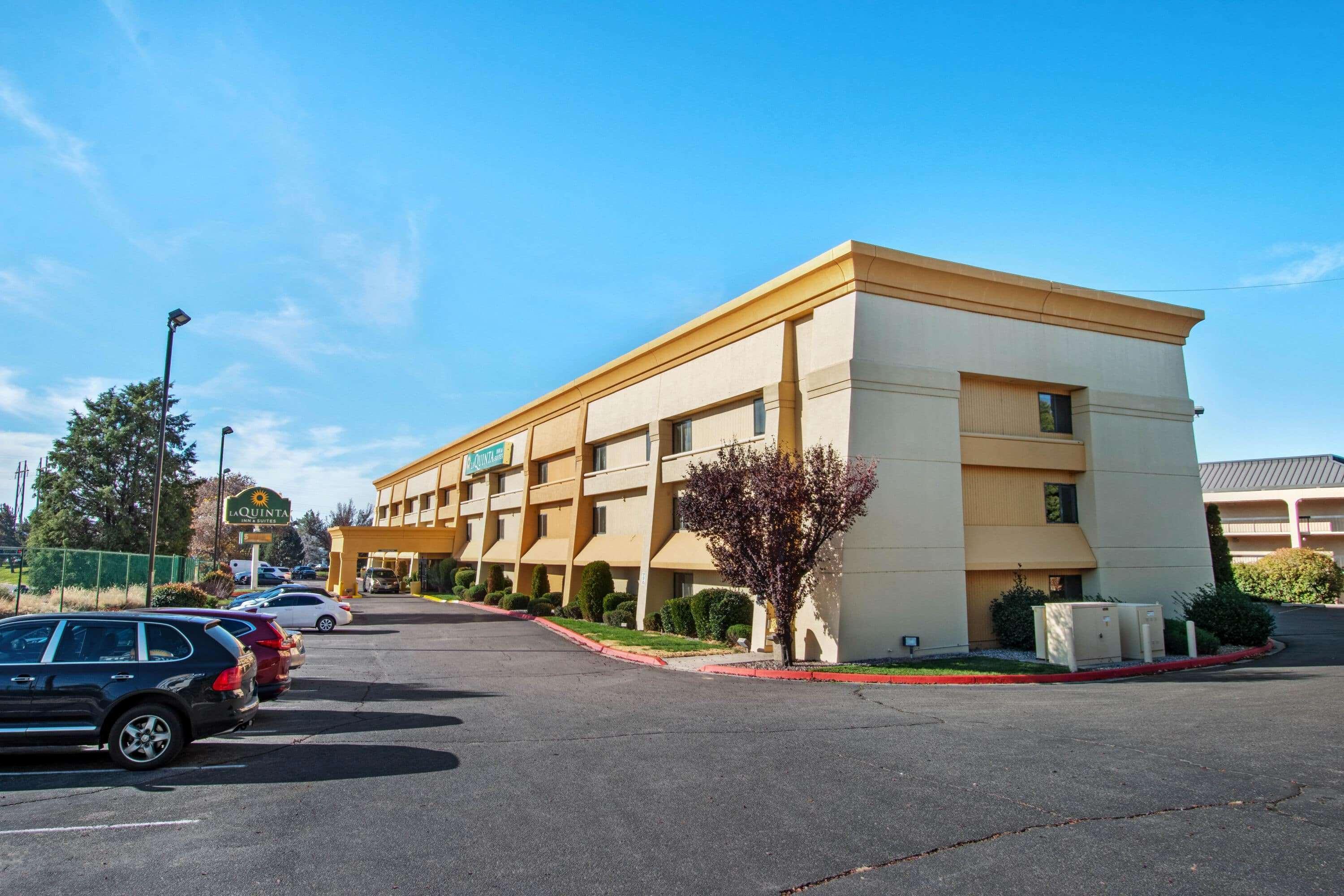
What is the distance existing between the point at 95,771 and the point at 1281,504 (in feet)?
222

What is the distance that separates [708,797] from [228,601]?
33.3m

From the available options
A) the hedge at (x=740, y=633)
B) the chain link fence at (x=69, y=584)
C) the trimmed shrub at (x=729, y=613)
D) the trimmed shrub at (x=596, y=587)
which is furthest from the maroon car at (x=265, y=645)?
the trimmed shrub at (x=596, y=587)

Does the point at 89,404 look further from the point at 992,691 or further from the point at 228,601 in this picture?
the point at 992,691

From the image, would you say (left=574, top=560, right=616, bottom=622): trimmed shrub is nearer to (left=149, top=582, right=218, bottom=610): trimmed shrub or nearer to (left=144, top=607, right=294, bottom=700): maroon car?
(left=149, top=582, right=218, bottom=610): trimmed shrub

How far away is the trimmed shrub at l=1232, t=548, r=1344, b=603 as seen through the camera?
1425 inches

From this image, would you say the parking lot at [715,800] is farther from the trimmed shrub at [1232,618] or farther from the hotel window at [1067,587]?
the trimmed shrub at [1232,618]

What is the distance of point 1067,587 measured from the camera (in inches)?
861

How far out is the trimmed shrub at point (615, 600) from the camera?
2933 centimetres

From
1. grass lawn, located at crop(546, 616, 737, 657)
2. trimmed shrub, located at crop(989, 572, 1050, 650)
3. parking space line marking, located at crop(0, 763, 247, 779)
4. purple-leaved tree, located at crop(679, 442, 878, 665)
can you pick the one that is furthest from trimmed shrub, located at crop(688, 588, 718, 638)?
parking space line marking, located at crop(0, 763, 247, 779)

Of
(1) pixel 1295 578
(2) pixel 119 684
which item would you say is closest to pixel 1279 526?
(1) pixel 1295 578

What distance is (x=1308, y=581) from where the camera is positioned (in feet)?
119

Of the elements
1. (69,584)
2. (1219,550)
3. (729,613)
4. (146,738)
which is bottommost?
(146,738)

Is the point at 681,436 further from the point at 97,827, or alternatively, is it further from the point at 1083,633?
the point at 97,827

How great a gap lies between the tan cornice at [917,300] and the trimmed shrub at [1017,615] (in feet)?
23.3
